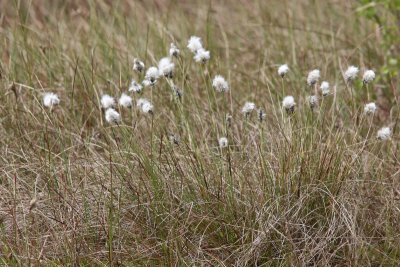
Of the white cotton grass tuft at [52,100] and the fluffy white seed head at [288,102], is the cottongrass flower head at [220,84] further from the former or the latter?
the white cotton grass tuft at [52,100]

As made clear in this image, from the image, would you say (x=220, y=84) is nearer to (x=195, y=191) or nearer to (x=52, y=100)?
(x=195, y=191)

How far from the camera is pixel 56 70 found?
15.0 ft

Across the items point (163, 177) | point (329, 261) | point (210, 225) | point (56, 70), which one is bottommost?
point (329, 261)

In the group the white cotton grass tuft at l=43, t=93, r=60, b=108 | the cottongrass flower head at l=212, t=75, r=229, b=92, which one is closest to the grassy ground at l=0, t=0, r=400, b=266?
the white cotton grass tuft at l=43, t=93, r=60, b=108

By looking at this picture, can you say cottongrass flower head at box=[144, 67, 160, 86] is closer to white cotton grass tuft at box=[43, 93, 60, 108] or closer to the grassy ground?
the grassy ground

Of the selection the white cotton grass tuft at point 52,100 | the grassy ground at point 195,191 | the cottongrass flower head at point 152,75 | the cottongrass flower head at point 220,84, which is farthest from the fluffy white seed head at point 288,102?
the white cotton grass tuft at point 52,100

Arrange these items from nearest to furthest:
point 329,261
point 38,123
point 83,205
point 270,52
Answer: point 329,261, point 83,205, point 38,123, point 270,52

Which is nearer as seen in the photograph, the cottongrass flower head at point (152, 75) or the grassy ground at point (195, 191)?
the grassy ground at point (195, 191)

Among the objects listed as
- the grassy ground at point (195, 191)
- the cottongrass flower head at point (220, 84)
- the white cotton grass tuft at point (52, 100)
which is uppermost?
the white cotton grass tuft at point (52, 100)

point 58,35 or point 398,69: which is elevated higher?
point 58,35

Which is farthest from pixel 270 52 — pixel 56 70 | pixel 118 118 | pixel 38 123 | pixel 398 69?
pixel 118 118

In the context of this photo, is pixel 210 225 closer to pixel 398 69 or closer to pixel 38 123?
pixel 38 123

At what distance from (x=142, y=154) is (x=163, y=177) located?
0.13 m

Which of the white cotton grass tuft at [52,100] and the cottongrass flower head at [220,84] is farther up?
the white cotton grass tuft at [52,100]
